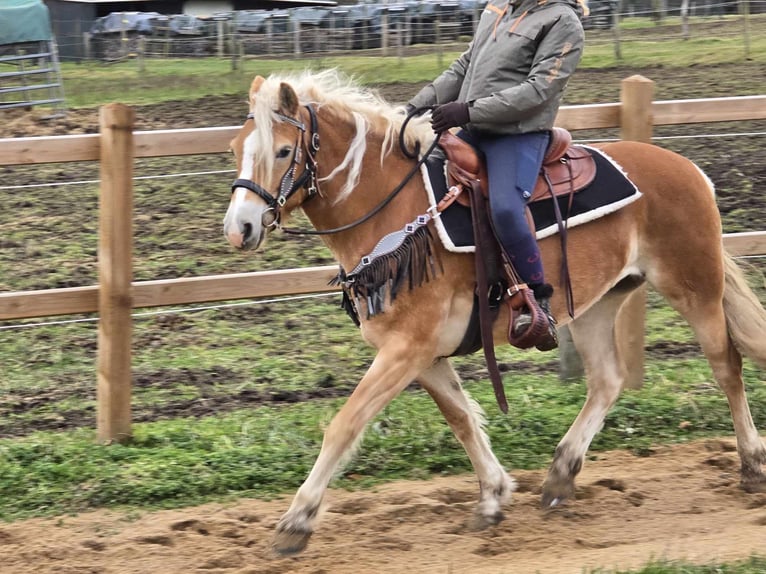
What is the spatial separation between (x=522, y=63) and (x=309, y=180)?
1139mm

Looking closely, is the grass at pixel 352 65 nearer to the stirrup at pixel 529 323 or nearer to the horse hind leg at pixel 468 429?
the horse hind leg at pixel 468 429

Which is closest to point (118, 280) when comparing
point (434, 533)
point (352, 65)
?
point (434, 533)

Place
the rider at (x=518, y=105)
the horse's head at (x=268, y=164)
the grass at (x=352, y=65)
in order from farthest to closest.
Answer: the grass at (x=352, y=65) → the rider at (x=518, y=105) → the horse's head at (x=268, y=164)

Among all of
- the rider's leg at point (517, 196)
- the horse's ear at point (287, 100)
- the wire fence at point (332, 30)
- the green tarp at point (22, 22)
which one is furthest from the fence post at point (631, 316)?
the wire fence at point (332, 30)

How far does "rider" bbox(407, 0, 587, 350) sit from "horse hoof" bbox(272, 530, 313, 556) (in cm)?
130

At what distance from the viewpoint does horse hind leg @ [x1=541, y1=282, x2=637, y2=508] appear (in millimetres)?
5125

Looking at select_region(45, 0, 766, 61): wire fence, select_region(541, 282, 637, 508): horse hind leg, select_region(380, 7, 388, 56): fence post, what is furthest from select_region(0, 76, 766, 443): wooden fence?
select_region(380, 7, 388, 56): fence post

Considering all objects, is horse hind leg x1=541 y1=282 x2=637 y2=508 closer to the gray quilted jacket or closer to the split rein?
the gray quilted jacket

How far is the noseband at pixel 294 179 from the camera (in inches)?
164

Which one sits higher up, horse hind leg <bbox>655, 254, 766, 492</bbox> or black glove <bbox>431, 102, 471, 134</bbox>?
black glove <bbox>431, 102, 471, 134</bbox>

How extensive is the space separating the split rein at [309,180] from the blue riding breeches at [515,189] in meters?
0.28

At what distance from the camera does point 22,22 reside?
18188 millimetres

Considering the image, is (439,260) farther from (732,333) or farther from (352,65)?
(352,65)

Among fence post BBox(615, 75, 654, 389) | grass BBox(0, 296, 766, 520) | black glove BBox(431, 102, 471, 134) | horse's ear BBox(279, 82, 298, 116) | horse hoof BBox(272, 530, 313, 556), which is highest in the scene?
horse's ear BBox(279, 82, 298, 116)
